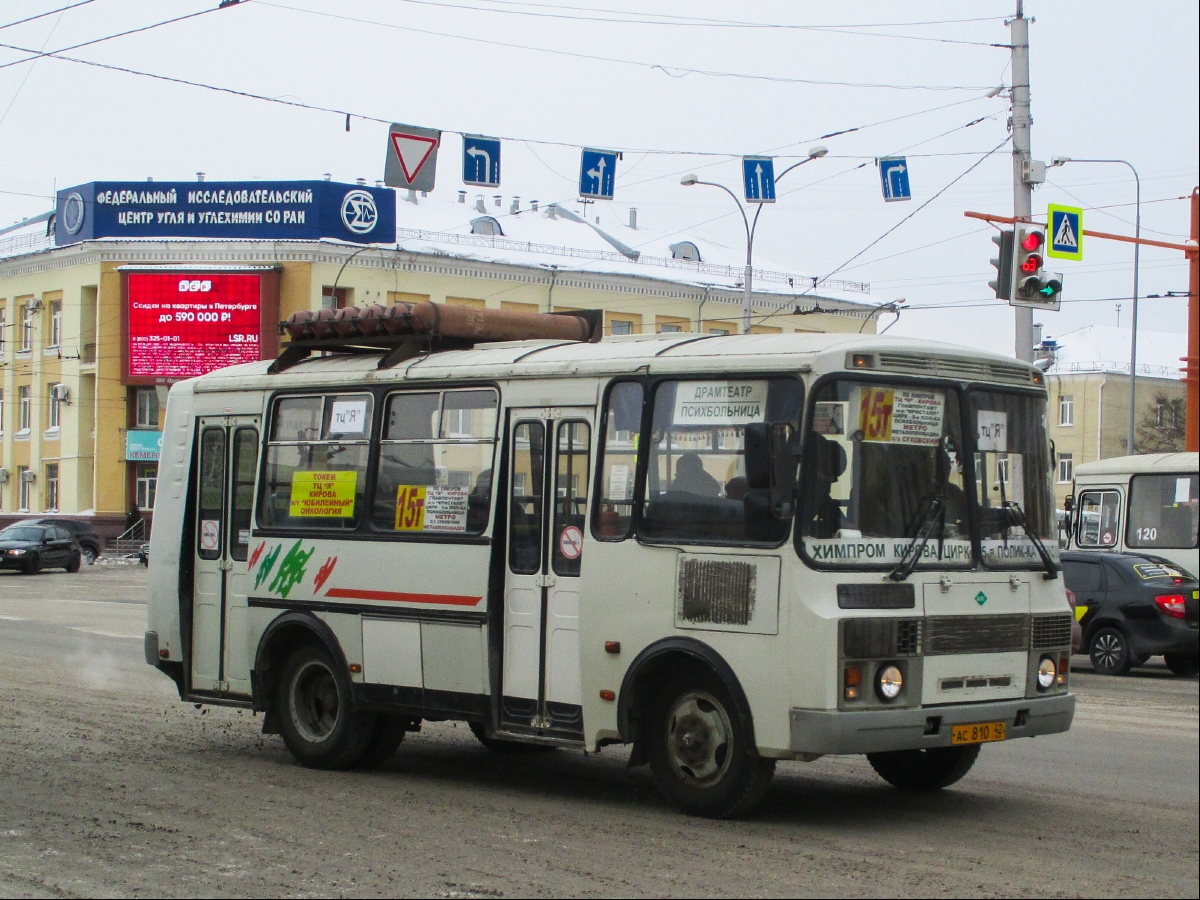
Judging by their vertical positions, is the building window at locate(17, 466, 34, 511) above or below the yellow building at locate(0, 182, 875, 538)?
below

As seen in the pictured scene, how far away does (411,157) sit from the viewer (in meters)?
22.2

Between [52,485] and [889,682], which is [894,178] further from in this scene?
[52,485]

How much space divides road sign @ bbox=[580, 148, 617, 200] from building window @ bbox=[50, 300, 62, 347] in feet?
138

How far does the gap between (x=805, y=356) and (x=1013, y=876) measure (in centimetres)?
276

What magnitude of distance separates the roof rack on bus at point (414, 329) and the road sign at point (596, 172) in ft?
43.2

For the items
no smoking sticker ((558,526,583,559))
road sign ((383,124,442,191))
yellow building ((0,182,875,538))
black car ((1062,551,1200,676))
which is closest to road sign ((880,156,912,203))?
road sign ((383,124,442,191))

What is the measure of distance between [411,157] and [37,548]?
2752 centimetres

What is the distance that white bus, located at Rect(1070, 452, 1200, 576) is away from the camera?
23.2 meters

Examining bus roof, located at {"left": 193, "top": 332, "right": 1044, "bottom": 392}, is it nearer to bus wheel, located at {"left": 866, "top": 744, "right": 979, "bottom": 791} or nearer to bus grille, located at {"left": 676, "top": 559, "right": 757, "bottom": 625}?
bus grille, located at {"left": 676, "top": 559, "right": 757, "bottom": 625}

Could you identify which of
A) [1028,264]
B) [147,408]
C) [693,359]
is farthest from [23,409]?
[693,359]

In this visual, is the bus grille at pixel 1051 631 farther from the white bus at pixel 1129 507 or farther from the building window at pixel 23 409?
the building window at pixel 23 409

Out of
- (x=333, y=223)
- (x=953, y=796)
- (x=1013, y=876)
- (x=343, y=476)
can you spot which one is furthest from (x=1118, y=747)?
(x=333, y=223)

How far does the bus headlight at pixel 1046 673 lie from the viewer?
352 inches

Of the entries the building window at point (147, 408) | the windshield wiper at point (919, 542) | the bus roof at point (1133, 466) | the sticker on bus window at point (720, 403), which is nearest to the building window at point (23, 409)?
the building window at point (147, 408)
